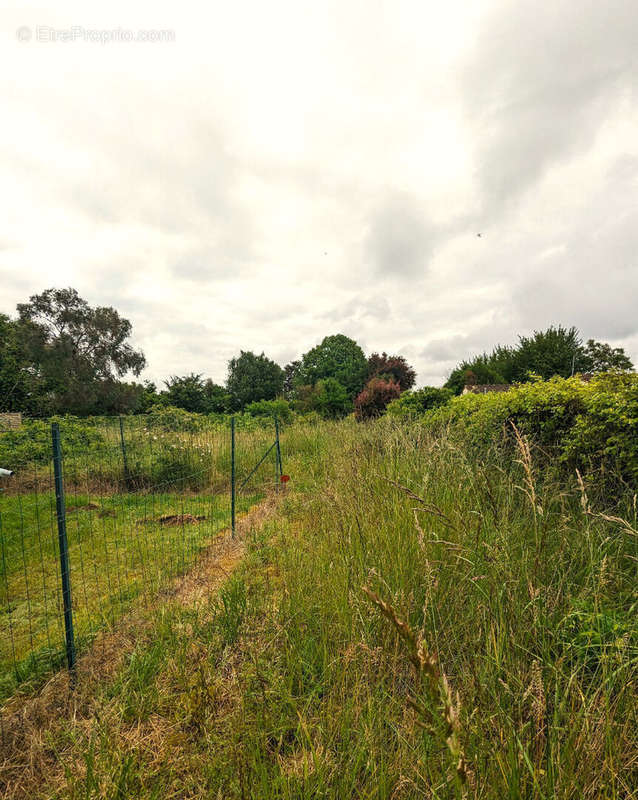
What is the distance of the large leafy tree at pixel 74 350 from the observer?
28.8 meters

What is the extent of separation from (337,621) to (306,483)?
524 centimetres

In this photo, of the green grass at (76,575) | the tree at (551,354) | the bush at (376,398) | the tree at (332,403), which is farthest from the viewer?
the tree at (551,354)

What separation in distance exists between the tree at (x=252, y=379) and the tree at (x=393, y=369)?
11.7m

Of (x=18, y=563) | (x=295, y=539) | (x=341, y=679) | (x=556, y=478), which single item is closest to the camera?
(x=341, y=679)

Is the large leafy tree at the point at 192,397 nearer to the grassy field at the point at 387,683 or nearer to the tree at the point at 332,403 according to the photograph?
the tree at the point at 332,403

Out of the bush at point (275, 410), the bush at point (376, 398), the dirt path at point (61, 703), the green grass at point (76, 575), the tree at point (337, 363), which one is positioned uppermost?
the tree at point (337, 363)

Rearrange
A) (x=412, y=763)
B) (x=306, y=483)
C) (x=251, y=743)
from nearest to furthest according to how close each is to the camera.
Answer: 1. (x=412, y=763)
2. (x=251, y=743)
3. (x=306, y=483)

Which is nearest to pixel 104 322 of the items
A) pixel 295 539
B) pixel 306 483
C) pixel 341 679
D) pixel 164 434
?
pixel 164 434

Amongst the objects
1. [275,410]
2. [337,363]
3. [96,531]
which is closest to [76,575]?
[96,531]

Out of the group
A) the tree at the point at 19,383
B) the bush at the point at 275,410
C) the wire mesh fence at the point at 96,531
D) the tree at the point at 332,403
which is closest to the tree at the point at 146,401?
the tree at the point at 19,383

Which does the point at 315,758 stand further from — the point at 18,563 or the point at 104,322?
the point at 104,322

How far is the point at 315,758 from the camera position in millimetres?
1406

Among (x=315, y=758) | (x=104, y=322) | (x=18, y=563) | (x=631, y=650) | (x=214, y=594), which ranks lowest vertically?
(x=18, y=563)

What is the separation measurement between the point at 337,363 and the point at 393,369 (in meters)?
9.84
